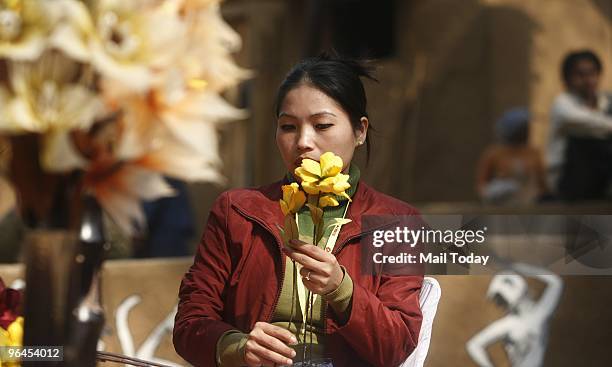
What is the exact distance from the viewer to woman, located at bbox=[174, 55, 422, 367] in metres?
1.97

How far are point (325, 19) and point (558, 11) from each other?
145cm

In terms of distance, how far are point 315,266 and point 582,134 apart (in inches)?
181

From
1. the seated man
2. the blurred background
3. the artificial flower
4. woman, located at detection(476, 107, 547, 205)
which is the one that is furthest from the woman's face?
woman, located at detection(476, 107, 547, 205)

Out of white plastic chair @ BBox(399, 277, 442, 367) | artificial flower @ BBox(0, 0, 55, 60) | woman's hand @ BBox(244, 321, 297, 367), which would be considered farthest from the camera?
white plastic chair @ BBox(399, 277, 442, 367)

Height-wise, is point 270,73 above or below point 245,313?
above

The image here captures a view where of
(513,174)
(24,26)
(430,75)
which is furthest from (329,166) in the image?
(430,75)

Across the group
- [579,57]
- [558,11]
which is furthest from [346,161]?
[558,11]

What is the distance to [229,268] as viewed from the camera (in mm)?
2072

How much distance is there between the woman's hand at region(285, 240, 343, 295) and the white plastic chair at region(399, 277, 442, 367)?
34 cm

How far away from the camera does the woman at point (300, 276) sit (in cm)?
197

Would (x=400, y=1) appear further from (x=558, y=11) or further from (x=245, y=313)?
(x=245, y=313)

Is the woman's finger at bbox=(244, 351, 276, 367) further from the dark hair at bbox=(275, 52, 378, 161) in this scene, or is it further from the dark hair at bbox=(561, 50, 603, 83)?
the dark hair at bbox=(561, 50, 603, 83)

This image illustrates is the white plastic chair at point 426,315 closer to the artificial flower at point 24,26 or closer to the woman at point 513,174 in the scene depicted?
the artificial flower at point 24,26

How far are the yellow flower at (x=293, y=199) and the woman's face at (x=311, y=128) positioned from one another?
8.7 inches
